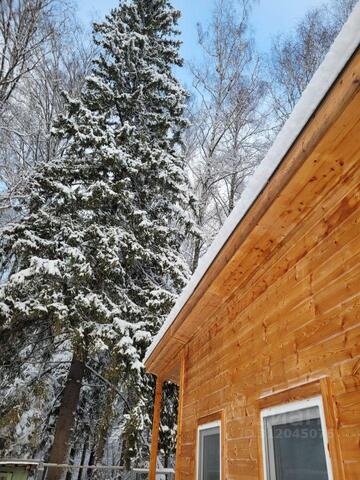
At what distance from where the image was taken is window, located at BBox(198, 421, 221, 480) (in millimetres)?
3182

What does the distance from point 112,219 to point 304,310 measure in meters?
6.88

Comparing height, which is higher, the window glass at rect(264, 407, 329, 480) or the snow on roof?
the snow on roof

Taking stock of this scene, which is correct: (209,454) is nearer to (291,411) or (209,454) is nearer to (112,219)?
(291,411)

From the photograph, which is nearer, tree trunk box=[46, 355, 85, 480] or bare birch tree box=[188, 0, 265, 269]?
tree trunk box=[46, 355, 85, 480]

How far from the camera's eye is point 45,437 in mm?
9664

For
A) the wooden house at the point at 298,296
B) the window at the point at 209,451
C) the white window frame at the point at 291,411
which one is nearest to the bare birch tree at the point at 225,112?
the window at the point at 209,451

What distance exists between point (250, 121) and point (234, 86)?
5.14 ft

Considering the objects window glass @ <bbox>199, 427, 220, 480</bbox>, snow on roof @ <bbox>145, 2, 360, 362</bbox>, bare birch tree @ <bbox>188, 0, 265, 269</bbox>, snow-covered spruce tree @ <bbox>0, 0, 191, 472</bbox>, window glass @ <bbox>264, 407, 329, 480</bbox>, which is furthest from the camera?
bare birch tree @ <bbox>188, 0, 265, 269</bbox>

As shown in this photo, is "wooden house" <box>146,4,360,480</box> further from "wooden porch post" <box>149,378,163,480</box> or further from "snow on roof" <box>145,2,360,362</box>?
"wooden porch post" <box>149,378,163,480</box>

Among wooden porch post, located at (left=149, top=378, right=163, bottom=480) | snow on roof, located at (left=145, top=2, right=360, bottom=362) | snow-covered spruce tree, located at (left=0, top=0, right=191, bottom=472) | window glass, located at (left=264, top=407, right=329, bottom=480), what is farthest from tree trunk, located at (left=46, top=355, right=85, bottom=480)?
snow on roof, located at (left=145, top=2, right=360, bottom=362)

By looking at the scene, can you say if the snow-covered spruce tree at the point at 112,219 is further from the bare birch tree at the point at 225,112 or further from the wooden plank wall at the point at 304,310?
the wooden plank wall at the point at 304,310

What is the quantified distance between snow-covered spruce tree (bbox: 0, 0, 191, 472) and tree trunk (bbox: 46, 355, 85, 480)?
0.02 m

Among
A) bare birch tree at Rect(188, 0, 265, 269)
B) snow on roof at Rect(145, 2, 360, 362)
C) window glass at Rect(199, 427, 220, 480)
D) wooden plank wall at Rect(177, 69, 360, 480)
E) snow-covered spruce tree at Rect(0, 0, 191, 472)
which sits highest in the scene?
bare birch tree at Rect(188, 0, 265, 269)

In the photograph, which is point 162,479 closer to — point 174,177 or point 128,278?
point 128,278
